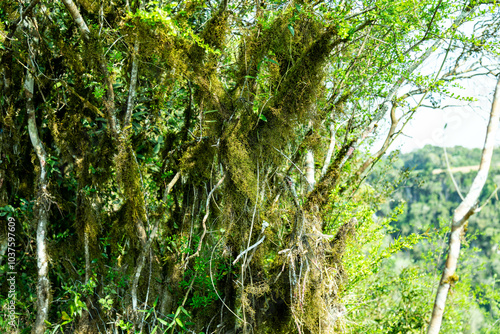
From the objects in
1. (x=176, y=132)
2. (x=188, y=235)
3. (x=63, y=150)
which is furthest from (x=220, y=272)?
(x=63, y=150)

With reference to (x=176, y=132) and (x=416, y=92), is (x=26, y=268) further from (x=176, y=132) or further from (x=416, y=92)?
(x=416, y=92)

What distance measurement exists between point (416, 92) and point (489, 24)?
1.30 metres

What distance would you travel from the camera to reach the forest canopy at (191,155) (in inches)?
128

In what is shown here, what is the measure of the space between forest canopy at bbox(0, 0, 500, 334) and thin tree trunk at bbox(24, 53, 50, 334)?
15 millimetres

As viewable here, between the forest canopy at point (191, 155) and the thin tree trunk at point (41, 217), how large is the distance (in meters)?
0.01

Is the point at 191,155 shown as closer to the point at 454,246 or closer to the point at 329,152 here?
the point at 329,152

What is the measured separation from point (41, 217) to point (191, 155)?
1641 millimetres

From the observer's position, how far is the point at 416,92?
4.35 metres

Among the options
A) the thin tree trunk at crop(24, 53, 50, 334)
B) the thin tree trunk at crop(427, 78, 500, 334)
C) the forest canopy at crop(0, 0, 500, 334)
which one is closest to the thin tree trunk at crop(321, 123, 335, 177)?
the forest canopy at crop(0, 0, 500, 334)

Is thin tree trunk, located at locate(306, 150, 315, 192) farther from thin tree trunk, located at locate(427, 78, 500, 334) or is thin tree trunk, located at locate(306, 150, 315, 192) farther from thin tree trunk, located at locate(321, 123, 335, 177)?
thin tree trunk, located at locate(427, 78, 500, 334)

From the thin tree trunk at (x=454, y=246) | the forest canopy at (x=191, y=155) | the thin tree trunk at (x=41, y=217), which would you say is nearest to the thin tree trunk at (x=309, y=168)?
the forest canopy at (x=191, y=155)

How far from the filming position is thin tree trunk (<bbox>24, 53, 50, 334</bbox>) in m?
3.51

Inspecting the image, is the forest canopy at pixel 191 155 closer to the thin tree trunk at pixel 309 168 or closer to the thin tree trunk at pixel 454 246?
the thin tree trunk at pixel 309 168

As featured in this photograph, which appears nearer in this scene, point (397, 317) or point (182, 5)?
point (182, 5)
